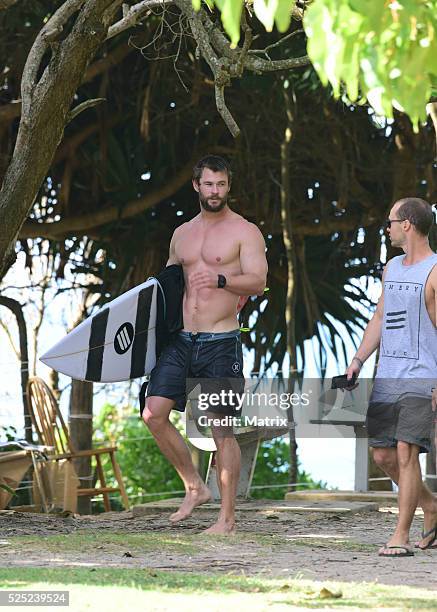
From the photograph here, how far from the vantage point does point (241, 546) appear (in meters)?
5.58

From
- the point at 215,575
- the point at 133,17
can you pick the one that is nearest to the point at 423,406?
the point at 215,575

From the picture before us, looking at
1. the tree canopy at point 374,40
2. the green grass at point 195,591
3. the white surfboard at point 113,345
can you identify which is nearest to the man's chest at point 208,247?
the white surfboard at point 113,345

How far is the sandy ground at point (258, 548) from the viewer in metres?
4.80

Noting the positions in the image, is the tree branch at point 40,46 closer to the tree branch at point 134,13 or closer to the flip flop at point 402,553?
the tree branch at point 134,13

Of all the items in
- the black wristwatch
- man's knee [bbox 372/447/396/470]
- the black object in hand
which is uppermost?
the black wristwatch

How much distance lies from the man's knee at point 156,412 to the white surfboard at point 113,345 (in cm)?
30

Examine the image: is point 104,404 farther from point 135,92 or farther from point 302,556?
point 302,556

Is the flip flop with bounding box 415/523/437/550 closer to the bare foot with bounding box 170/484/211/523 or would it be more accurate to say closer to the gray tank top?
the gray tank top

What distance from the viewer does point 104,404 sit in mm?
14758

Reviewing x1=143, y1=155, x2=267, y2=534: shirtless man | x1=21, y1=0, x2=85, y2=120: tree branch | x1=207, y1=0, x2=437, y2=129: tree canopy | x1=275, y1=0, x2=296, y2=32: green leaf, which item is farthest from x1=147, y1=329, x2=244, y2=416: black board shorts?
x1=275, y1=0, x2=296, y2=32: green leaf

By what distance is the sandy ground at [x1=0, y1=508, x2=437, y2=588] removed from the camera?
4805 mm

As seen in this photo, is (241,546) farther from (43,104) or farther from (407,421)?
(43,104)

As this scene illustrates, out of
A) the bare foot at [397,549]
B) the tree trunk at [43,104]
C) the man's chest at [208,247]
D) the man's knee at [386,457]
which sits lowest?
the bare foot at [397,549]

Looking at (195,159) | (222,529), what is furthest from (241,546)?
(195,159)
